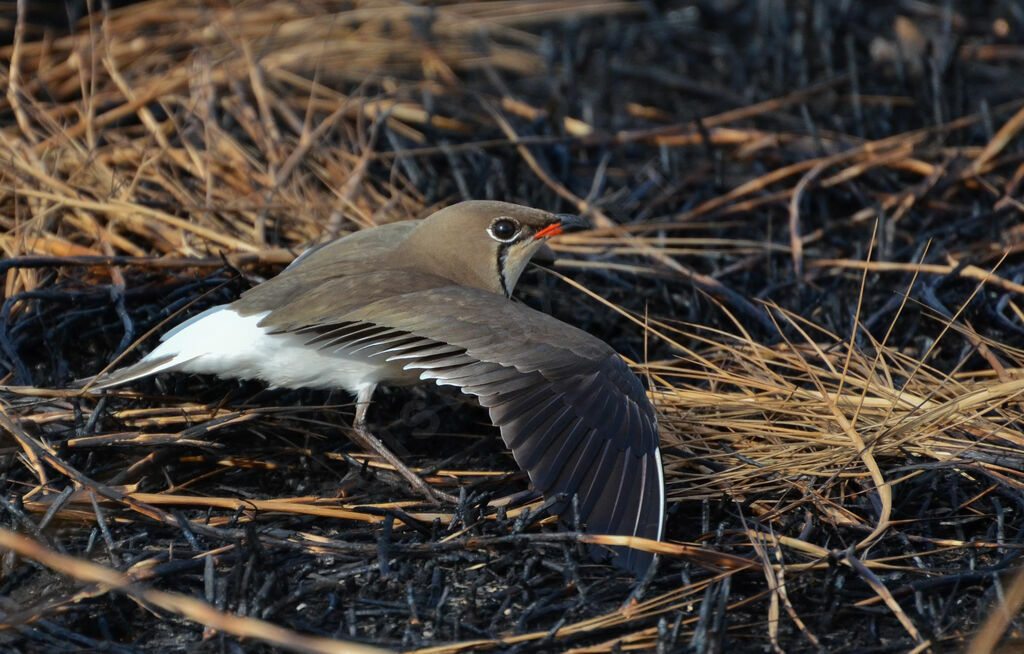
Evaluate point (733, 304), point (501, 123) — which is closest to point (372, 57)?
point (501, 123)

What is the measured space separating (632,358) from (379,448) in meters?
0.98

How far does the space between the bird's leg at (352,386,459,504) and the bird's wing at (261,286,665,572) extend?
23 centimetres

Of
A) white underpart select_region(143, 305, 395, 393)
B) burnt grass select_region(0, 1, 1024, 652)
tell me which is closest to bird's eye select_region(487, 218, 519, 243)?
burnt grass select_region(0, 1, 1024, 652)

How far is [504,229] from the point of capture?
378 cm

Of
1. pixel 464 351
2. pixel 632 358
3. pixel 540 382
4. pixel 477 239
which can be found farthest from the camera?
pixel 632 358

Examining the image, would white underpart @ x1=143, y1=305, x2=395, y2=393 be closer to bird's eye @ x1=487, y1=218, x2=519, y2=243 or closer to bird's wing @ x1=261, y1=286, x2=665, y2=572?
bird's wing @ x1=261, y1=286, x2=665, y2=572

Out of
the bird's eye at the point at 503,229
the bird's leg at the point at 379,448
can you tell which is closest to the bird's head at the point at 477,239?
the bird's eye at the point at 503,229

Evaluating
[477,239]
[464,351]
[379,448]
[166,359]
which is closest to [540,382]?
[464,351]

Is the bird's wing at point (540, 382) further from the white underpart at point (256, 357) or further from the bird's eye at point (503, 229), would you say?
the bird's eye at point (503, 229)

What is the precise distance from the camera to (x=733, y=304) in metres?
4.06

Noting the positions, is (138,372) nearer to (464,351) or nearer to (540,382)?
(464,351)

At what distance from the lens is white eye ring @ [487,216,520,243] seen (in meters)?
3.77

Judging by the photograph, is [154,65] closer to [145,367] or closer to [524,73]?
[524,73]

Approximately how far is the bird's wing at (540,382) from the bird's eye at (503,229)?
18.1 inches
